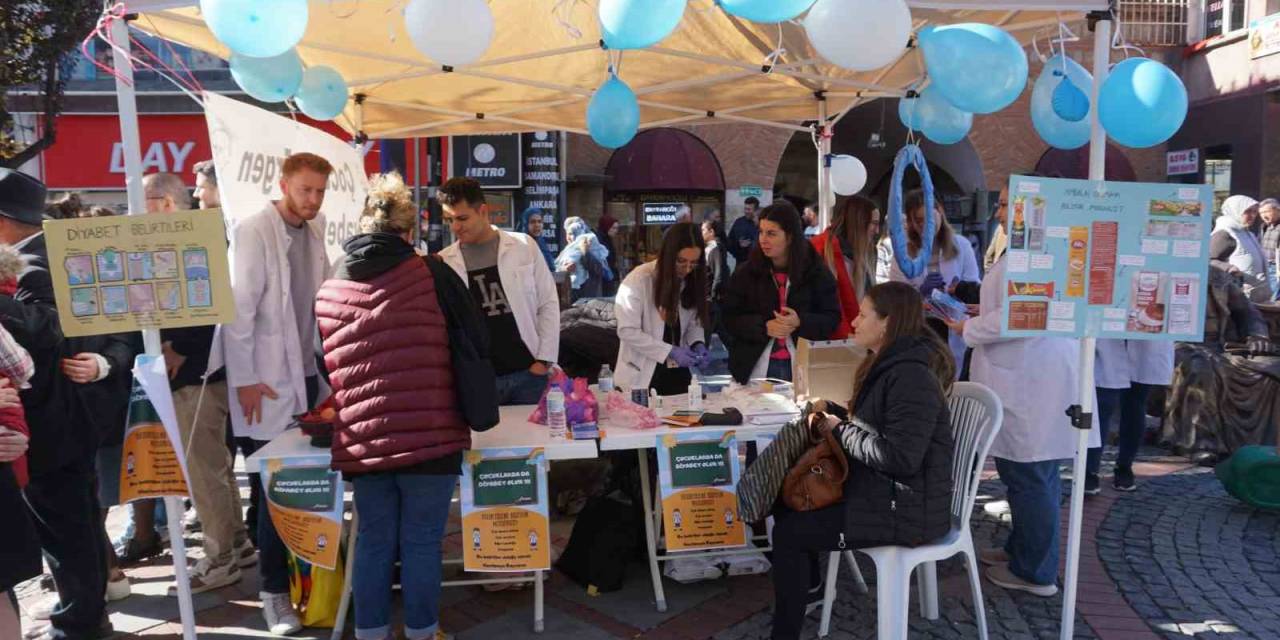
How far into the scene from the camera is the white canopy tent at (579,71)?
3383 mm

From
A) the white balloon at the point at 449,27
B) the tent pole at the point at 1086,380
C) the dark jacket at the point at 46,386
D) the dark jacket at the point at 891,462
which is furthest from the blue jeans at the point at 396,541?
the tent pole at the point at 1086,380

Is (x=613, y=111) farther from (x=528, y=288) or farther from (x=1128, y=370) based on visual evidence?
(x=1128, y=370)

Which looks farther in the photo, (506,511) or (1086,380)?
(506,511)

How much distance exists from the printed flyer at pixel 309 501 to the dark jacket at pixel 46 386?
0.65m

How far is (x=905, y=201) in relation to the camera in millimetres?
5168

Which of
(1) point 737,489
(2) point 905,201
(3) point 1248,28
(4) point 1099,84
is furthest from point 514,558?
(3) point 1248,28

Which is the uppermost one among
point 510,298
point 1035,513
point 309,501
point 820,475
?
point 510,298

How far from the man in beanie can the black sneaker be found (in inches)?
212

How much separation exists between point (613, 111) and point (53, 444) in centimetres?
293

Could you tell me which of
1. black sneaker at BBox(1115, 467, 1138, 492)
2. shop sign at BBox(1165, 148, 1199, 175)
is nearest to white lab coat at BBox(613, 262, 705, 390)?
black sneaker at BBox(1115, 467, 1138, 492)

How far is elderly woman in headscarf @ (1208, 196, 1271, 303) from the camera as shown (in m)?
6.88

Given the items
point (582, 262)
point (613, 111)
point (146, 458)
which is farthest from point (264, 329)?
point (582, 262)

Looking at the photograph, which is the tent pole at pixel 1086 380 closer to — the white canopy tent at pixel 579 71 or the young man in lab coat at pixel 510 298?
the white canopy tent at pixel 579 71

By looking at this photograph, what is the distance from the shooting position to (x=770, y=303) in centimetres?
452
